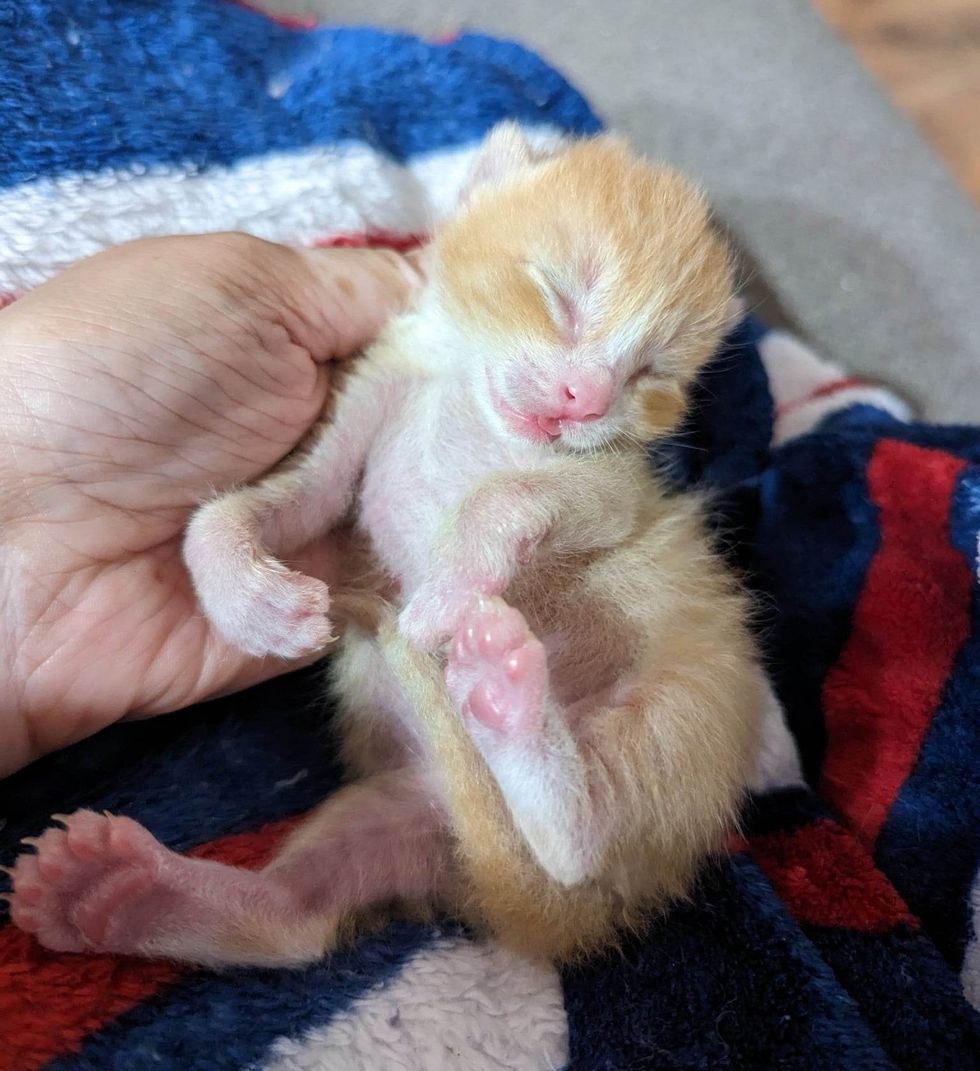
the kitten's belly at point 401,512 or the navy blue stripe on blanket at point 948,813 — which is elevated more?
the kitten's belly at point 401,512

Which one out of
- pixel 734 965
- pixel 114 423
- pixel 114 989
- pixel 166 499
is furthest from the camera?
pixel 166 499

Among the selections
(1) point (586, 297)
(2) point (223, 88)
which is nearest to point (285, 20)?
(2) point (223, 88)

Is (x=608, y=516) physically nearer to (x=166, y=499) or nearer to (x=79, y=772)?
(x=166, y=499)

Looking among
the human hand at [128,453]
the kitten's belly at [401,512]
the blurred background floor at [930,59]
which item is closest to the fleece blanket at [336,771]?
the human hand at [128,453]

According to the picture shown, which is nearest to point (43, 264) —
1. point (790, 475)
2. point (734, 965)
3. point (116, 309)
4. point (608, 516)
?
point (116, 309)

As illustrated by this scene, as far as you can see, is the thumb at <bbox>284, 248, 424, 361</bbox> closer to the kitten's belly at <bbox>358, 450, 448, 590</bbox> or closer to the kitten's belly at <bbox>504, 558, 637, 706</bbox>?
the kitten's belly at <bbox>358, 450, 448, 590</bbox>

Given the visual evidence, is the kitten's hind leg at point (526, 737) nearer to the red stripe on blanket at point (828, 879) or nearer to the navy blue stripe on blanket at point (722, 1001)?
the navy blue stripe on blanket at point (722, 1001)
